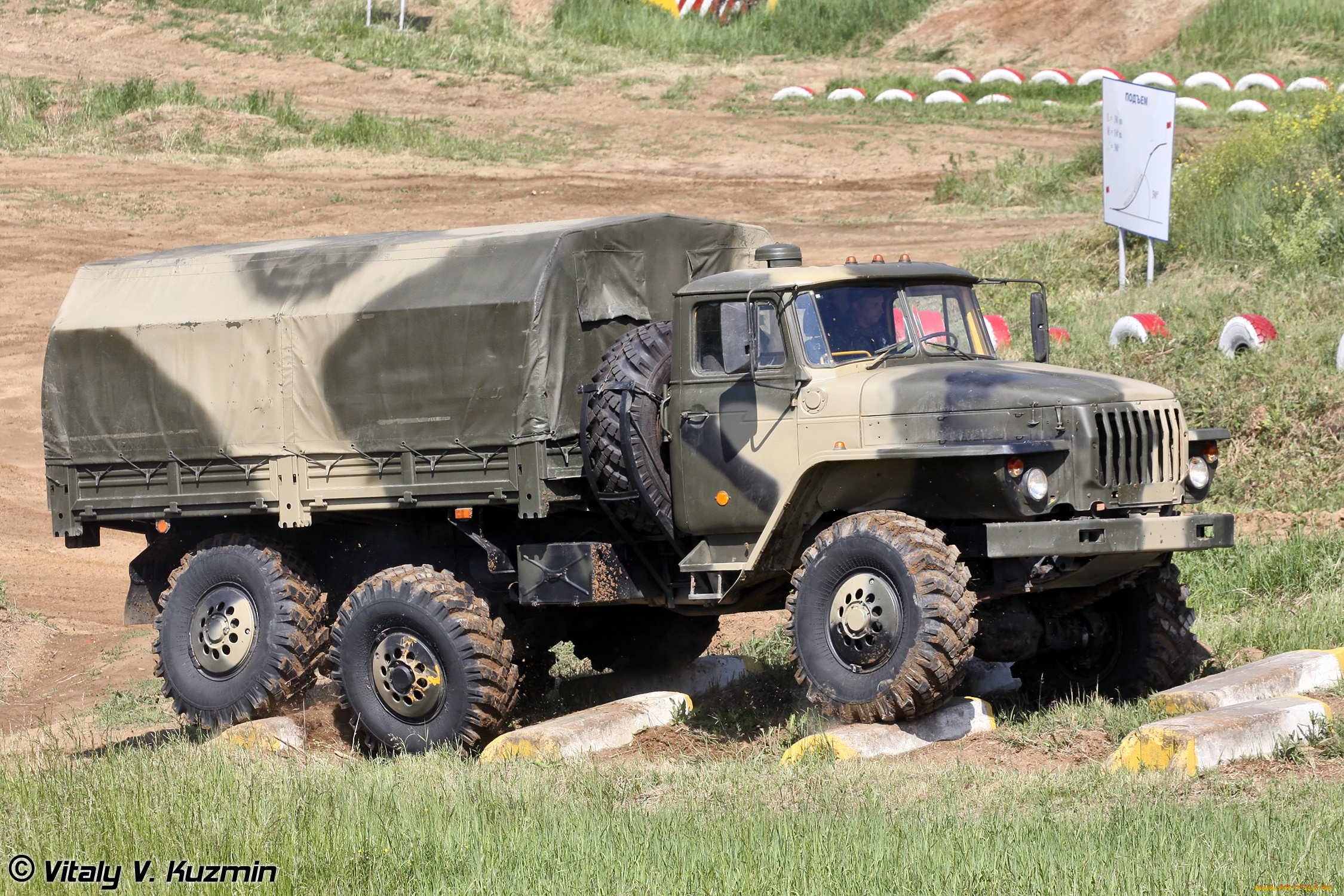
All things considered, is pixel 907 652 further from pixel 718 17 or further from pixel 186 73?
pixel 718 17

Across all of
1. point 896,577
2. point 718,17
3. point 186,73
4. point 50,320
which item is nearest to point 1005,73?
point 718,17

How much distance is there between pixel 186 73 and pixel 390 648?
2736 centimetres

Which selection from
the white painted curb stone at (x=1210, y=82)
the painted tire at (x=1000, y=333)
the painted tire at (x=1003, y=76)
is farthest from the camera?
Result: the painted tire at (x=1003, y=76)

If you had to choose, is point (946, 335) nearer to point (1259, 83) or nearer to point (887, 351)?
point (887, 351)

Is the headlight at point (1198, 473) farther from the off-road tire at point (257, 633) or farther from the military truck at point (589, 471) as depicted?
the off-road tire at point (257, 633)

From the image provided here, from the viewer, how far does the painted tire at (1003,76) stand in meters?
35.9

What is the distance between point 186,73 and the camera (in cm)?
3450

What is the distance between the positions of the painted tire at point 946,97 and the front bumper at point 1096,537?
26.6m

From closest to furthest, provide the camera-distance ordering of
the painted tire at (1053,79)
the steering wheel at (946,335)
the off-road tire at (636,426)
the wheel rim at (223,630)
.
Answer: the steering wheel at (946,335)
the off-road tire at (636,426)
the wheel rim at (223,630)
the painted tire at (1053,79)

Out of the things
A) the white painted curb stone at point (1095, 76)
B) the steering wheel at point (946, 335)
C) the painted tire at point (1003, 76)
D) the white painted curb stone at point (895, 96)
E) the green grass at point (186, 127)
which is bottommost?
the steering wheel at point (946, 335)

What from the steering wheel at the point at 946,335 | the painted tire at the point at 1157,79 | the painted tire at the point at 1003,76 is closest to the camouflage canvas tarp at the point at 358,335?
the steering wheel at the point at 946,335

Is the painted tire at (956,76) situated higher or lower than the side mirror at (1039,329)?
higher

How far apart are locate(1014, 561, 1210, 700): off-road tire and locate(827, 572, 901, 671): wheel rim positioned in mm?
1625

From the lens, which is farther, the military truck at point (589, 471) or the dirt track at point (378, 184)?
the dirt track at point (378, 184)
